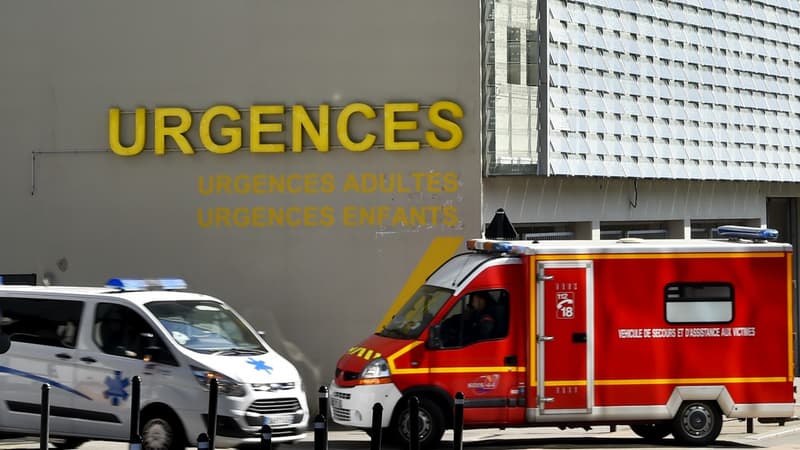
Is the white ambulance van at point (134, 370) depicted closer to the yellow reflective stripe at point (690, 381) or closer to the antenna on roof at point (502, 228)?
the yellow reflective stripe at point (690, 381)

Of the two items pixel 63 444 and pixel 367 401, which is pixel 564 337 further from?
pixel 63 444

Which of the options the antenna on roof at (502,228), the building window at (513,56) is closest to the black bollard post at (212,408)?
the antenna on roof at (502,228)

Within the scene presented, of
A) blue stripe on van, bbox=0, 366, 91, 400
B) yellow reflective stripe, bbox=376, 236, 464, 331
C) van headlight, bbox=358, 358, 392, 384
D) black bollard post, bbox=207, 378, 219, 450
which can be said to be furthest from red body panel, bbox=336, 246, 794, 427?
yellow reflective stripe, bbox=376, 236, 464, 331

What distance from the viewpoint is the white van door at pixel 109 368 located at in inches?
571

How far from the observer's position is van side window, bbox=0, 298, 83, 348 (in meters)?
15.0

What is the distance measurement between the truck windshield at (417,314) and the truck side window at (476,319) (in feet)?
0.73

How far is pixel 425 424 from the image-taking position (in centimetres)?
1562

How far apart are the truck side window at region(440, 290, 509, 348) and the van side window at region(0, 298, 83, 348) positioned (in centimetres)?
437

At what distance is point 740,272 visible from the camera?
16.3 metres

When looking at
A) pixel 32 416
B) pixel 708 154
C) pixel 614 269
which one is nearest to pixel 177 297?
pixel 32 416

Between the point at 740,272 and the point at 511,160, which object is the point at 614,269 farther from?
the point at 511,160

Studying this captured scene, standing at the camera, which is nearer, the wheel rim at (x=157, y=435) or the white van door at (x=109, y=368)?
the wheel rim at (x=157, y=435)

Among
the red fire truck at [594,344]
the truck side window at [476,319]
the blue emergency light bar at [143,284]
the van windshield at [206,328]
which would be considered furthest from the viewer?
the truck side window at [476,319]

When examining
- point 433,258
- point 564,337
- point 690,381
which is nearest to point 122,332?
point 564,337
